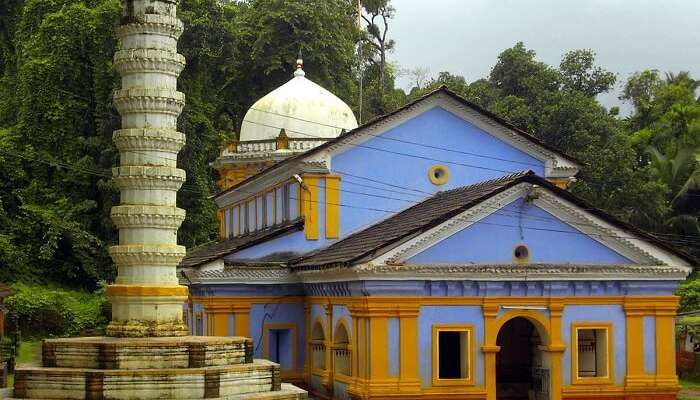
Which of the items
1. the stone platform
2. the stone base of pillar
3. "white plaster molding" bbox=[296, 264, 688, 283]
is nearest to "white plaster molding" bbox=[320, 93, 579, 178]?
"white plaster molding" bbox=[296, 264, 688, 283]

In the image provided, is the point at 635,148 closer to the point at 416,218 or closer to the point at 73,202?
the point at 73,202

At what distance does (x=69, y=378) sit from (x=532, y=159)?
15915mm

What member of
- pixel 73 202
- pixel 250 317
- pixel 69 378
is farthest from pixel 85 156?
pixel 69 378

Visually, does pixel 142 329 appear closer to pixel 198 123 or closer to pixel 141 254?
pixel 141 254

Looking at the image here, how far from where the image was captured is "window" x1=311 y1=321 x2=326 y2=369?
2656 cm

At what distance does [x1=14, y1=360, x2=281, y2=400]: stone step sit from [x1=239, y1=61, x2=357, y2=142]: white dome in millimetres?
17758

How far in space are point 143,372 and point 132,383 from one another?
0.22 m

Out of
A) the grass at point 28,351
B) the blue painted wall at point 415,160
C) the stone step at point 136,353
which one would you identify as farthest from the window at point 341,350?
→ the grass at point 28,351

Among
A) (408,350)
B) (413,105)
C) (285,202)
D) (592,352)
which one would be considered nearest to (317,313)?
(285,202)

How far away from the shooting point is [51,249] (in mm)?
45812

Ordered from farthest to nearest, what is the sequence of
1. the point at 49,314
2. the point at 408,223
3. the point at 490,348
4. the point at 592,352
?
the point at 49,314 < the point at 408,223 < the point at 592,352 < the point at 490,348

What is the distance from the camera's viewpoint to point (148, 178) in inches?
703

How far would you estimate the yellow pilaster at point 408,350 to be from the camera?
22.8m

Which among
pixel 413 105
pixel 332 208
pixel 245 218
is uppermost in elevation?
pixel 413 105
